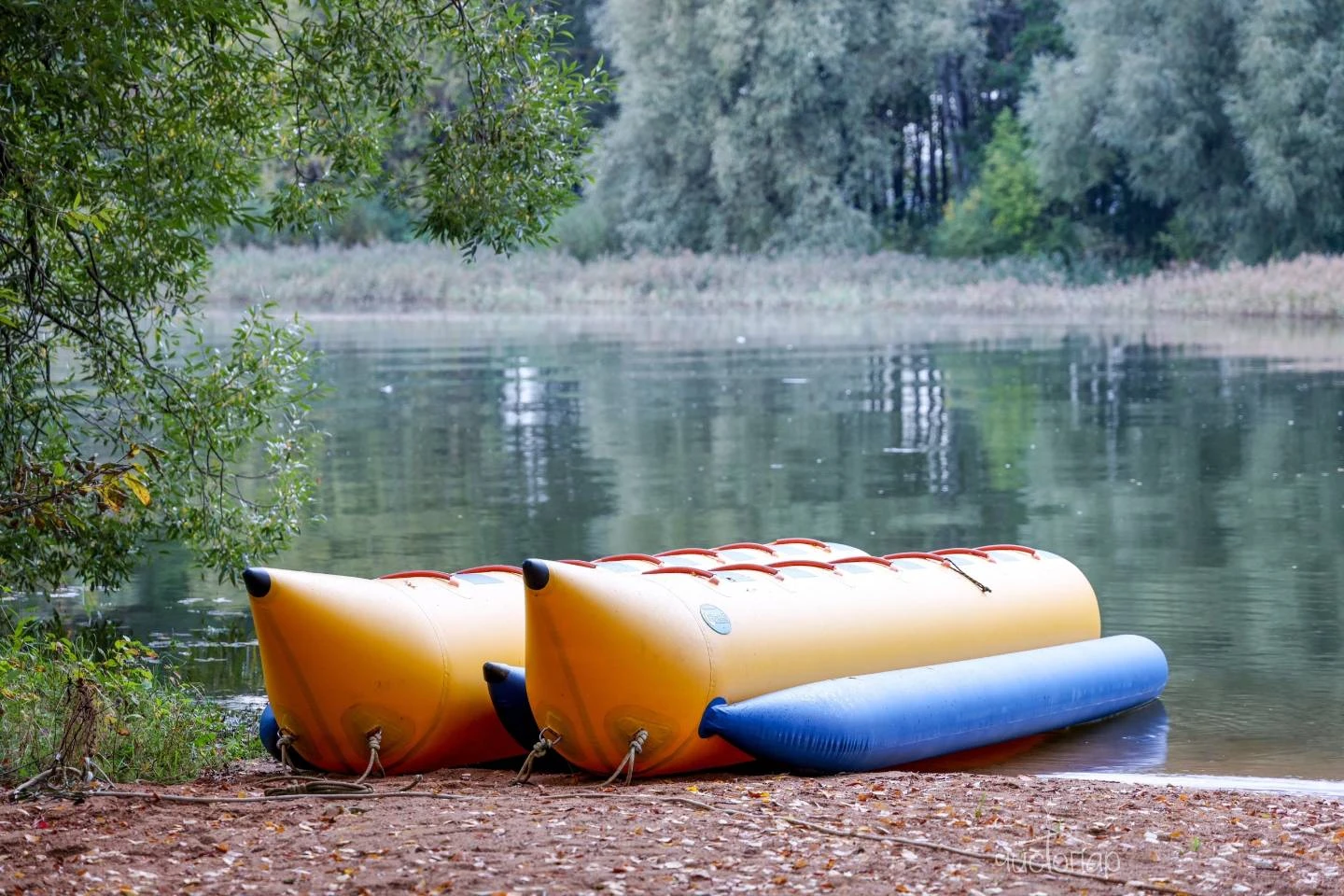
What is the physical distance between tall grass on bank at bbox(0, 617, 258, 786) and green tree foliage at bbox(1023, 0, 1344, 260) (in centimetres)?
3869

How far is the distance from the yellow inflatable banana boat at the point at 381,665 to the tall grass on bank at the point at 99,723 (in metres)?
0.42

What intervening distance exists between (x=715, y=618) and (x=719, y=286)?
4267cm

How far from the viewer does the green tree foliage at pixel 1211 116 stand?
138ft

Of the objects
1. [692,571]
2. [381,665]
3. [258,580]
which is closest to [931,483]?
[692,571]

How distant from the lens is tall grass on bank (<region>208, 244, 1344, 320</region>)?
44.6m

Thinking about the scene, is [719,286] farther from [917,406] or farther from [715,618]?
[715,618]

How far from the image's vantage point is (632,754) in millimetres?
7211

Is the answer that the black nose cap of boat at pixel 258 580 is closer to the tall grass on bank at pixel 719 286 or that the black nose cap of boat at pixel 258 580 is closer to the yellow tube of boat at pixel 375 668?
the yellow tube of boat at pixel 375 668

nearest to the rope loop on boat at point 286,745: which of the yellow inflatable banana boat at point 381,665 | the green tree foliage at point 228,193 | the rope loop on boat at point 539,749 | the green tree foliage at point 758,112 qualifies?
the yellow inflatable banana boat at point 381,665

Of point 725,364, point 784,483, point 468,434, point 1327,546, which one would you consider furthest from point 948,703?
point 725,364

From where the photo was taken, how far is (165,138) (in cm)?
959

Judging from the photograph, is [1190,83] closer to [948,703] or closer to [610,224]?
[610,224]

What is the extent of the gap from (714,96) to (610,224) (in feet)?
19.6

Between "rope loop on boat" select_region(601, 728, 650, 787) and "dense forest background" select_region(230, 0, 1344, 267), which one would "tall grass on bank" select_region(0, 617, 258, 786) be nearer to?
"rope loop on boat" select_region(601, 728, 650, 787)
